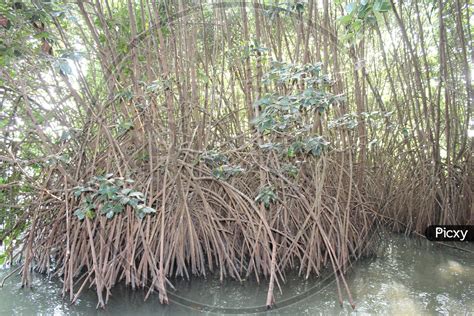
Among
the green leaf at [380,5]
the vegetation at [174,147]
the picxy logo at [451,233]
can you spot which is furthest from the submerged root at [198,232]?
the green leaf at [380,5]

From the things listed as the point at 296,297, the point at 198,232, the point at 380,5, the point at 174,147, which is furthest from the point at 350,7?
the point at 198,232

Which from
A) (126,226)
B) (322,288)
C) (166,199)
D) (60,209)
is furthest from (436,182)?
(60,209)

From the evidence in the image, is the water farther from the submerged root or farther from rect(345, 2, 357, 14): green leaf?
rect(345, 2, 357, 14): green leaf

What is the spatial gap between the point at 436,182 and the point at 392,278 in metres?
1.54

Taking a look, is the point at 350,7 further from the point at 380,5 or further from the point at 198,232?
the point at 198,232

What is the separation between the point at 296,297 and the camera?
3.04 meters

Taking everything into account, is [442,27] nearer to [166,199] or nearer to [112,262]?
[166,199]

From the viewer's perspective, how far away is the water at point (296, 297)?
281 cm

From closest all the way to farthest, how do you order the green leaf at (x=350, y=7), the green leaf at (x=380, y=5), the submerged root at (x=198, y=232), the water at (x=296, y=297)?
1. the green leaf at (x=380, y=5)
2. the green leaf at (x=350, y=7)
3. the water at (x=296, y=297)
4. the submerged root at (x=198, y=232)

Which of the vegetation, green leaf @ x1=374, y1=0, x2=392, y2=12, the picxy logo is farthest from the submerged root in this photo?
green leaf @ x1=374, y1=0, x2=392, y2=12

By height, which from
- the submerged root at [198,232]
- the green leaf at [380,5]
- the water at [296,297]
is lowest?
the water at [296,297]

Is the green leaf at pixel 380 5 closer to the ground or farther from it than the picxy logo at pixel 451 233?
farther from it

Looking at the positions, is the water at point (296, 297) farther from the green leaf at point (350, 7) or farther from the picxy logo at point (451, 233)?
the green leaf at point (350, 7)

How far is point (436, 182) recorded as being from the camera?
4.52 metres
